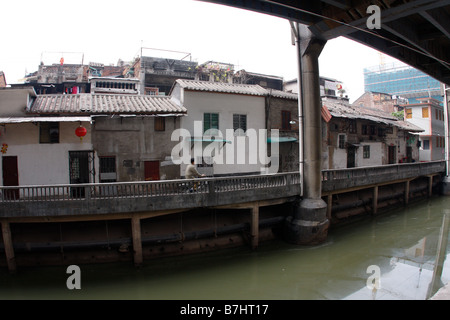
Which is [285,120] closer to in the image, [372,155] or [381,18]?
[381,18]

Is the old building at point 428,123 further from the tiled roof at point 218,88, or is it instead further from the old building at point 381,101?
the tiled roof at point 218,88

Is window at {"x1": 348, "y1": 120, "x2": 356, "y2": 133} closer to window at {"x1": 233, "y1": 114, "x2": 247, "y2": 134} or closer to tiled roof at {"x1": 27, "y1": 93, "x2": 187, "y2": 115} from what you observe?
window at {"x1": 233, "y1": 114, "x2": 247, "y2": 134}

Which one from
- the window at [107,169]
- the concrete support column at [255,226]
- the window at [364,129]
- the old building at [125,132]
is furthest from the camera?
the window at [364,129]

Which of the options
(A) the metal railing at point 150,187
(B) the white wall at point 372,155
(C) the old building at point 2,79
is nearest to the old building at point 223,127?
(A) the metal railing at point 150,187

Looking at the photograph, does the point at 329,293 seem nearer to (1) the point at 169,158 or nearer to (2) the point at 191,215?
(2) the point at 191,215

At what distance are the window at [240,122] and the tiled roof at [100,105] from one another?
3521 millimetres

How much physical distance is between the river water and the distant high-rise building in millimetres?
70657

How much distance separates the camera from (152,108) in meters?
15.8

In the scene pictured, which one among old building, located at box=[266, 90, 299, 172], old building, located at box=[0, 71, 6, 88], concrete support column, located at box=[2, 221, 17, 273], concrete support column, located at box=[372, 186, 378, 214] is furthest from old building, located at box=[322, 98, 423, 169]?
old building, located at box=[0, 71, 6, 88]

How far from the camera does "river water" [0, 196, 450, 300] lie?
965 centimetres

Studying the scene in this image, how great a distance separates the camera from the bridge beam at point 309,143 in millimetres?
13195

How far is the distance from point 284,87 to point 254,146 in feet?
54.6

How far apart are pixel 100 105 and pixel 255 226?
9.78 meters

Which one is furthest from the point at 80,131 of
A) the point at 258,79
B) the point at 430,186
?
the point at 430,186
